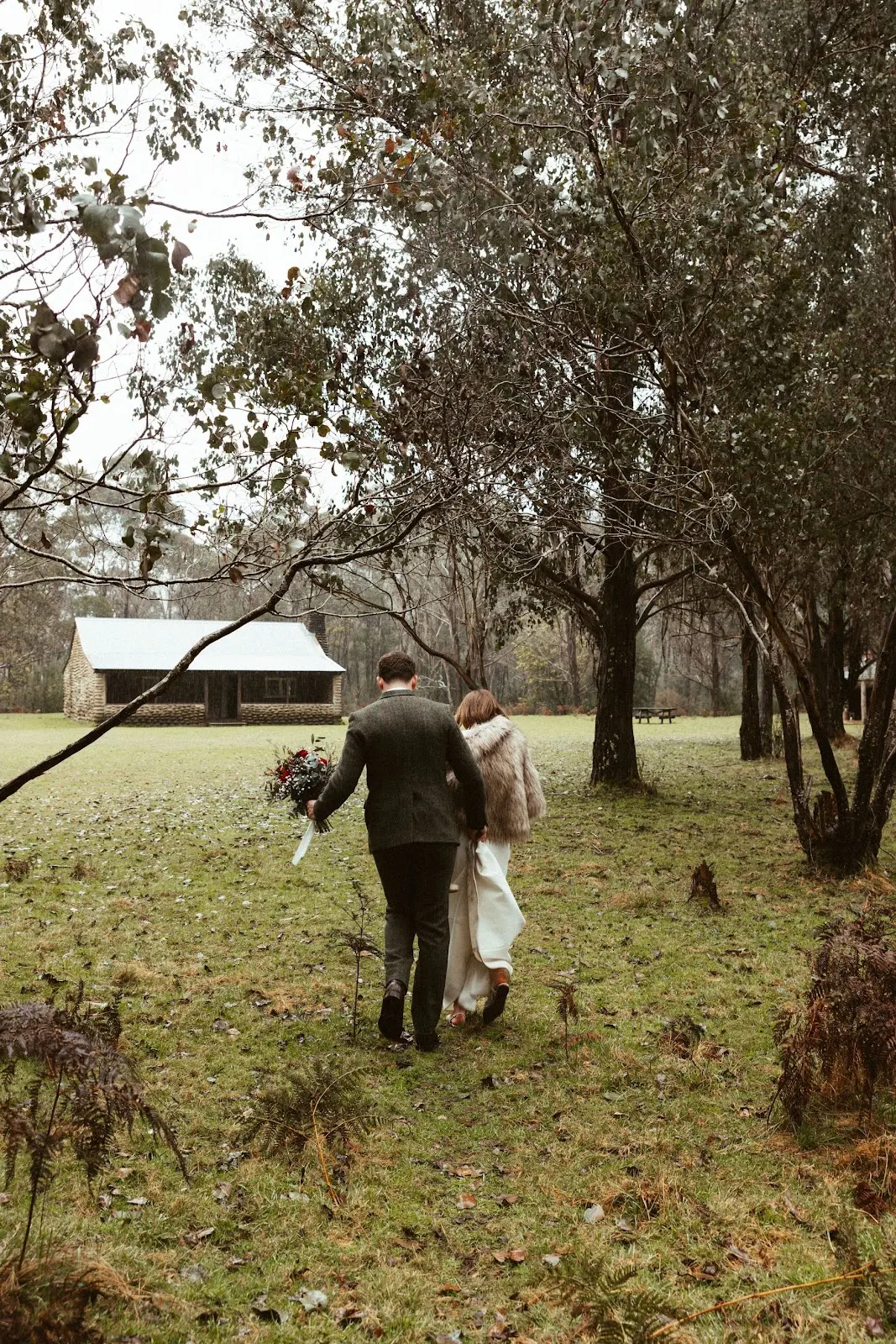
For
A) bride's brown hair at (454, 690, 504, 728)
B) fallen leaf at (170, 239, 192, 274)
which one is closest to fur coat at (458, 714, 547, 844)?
bride's brown hair at (454, 690, 504, 728)

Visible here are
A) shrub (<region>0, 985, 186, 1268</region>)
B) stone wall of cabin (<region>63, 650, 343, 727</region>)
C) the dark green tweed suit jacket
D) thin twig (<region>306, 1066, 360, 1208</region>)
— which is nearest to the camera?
shrub (<region>0, 985, 186, 1268</region>)

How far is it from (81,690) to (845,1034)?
127 ft

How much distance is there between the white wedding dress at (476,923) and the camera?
5.66 meters

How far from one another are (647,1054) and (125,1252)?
297 cm

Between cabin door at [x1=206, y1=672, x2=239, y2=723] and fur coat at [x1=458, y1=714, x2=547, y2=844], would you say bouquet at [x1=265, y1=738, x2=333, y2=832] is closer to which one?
fur coat at [x1=458, y1=714, x2=547, y2=844]

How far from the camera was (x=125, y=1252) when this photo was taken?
3.33 metres

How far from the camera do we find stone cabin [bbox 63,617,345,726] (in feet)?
124

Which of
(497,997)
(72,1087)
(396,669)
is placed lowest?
(497,997)

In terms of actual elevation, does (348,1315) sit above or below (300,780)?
below

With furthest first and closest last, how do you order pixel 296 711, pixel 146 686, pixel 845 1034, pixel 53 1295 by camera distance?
pixel 296 711 → pixel 146 686 → pixel 845 1034 → pixel 53 1295

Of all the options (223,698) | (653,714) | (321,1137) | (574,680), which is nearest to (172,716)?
(223,698)

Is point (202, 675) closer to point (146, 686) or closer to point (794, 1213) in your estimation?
point (146, 686)

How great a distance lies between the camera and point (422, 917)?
207 inches

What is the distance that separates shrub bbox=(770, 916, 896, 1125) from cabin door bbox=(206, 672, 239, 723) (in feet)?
122
